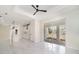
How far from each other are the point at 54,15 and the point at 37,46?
0.98 metres

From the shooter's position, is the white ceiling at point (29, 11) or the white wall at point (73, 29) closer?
the white ceiling at point (29, 11)

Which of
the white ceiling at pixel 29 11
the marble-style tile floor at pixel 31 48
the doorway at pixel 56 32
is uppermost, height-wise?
the white ceiling at pixel 29 11

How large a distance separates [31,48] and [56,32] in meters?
0.79

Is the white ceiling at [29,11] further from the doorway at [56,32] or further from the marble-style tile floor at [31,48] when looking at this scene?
the marble-style tile floor at [31,48]

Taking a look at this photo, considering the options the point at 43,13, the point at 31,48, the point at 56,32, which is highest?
the point at 43,13

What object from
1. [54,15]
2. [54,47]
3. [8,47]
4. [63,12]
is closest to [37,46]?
[54,47]

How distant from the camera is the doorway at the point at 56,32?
2.10 m

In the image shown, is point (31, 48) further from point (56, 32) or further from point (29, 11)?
point (29, 11)

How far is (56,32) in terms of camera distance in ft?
6.97

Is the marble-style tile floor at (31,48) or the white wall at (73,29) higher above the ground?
the white wall at (73,29)

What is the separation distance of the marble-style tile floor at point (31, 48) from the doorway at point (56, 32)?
15 centimetres

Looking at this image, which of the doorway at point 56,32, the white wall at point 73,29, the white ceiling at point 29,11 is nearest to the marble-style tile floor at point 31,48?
the doorway at point 56,32

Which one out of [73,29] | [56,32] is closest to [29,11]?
[56,32]

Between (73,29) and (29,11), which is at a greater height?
(29,11)
